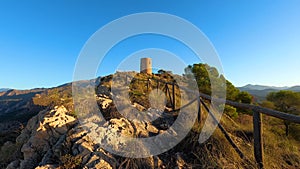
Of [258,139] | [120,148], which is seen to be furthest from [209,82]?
[120,148]

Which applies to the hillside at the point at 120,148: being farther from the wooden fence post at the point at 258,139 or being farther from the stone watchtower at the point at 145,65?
the stone watchtower at the point at 145,65

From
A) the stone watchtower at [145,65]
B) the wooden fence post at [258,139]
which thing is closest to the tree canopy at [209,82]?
the stone watchtower at [145,65]

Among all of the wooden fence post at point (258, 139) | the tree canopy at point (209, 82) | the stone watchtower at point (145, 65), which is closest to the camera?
the wooden fence post at point (258, 139)

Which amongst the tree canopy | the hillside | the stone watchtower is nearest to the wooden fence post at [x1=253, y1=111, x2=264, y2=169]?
the hillside

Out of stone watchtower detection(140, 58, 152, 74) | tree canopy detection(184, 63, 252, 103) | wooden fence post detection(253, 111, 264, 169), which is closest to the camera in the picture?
wooden fence post detection(253, 111, 264, 169)

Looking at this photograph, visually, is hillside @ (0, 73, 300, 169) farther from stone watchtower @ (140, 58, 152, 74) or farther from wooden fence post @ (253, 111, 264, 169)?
stone watchtower @ (140, 58, 152, 74)

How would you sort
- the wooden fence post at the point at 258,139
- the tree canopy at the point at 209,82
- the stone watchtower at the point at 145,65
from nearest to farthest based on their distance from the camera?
1. the wooden fence post at the point at 258,139
2. the tree canopy at the point at 209,82
3. the stone watchtower at the point at 145,65

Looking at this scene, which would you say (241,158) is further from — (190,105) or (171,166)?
(190,105)

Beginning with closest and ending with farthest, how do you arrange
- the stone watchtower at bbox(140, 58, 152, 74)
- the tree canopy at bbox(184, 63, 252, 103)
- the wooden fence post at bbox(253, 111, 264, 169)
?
the wooden fence post at bbox(253, 111, 264, 169), the tree canopy at bbox(184, 63, 252, 103), the stone watchtower at bbox(140, 58, 152, 74)

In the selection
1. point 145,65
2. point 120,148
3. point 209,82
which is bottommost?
point 120,148

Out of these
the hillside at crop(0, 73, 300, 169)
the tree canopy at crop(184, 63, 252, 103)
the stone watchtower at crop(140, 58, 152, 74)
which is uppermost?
the stone watchtower at crop(140, 58, 152, 74)

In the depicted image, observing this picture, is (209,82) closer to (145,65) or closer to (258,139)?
(258,139)

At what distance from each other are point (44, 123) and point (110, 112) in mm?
1758

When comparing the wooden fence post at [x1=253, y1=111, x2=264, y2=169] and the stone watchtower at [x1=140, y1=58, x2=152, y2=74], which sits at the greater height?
the stone watchtower at [x1=140, y1=58, x2=152, y2=74]
